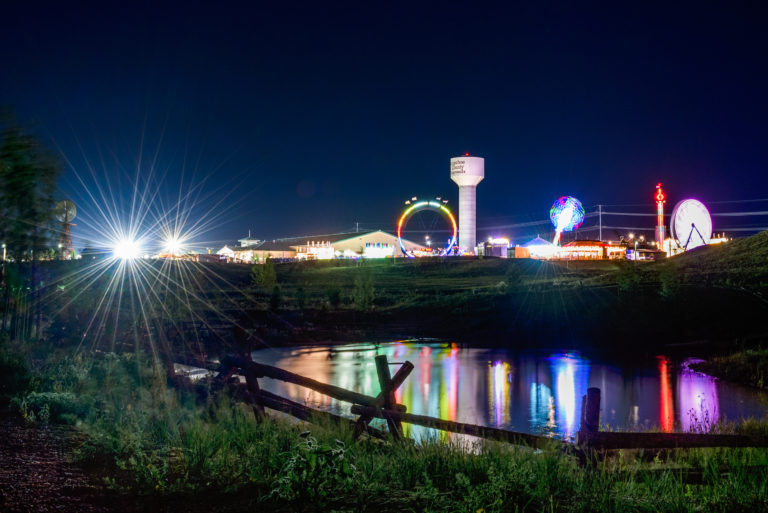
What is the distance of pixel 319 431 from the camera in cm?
927

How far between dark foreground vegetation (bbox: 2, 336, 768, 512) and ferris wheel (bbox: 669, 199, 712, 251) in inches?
3323

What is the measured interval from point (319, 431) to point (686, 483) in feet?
14.5

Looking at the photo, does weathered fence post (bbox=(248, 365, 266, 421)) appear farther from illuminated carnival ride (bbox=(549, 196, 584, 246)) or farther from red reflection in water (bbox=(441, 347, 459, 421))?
illuminated carnival ride (bbox=(549, 196, 584, 246))

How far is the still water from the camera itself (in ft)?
57.5

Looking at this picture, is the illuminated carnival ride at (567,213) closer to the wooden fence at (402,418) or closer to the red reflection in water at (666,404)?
the red reflection in water at (666,404)

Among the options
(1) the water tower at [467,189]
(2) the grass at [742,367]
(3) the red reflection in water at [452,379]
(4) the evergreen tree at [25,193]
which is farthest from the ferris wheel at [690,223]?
(4) the evergreen tree at [25,193]

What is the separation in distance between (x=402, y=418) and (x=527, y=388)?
13740mm

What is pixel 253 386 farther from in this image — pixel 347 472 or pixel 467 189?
pixel 467 189

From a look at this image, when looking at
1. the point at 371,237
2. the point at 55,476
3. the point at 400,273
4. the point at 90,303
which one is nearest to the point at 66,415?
the point at 55,476

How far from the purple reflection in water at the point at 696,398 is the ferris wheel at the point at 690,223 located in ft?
217

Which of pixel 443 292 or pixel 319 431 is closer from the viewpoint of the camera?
pixel 319 431

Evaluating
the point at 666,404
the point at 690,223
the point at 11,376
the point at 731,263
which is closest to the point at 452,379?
the point at 666,404

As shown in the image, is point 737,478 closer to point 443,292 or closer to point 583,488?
point 583,488

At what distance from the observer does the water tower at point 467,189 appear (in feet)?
400
